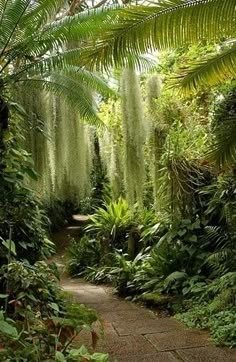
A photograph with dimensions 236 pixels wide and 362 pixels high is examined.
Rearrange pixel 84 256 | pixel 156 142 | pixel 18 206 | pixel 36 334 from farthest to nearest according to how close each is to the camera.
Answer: pixel 84 256 → pixel 156 142 → pixel 18 206 → pixel 36 334

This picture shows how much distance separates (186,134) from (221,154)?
6.30 ft

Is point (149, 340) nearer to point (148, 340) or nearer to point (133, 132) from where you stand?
point (148, 340)

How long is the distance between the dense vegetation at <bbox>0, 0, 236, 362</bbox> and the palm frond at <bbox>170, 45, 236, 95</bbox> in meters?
0.01

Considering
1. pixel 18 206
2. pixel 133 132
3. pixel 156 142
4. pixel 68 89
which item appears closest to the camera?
pixel 18 206

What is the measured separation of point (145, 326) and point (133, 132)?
7.07 ft

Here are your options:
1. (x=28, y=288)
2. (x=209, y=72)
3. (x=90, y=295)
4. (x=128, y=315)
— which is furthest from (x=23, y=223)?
(x=90, y=295)

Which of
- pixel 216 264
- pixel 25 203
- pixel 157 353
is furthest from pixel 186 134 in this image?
pixel 157 353

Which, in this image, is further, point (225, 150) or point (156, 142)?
point (156, 142)

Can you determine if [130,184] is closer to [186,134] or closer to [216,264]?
[186,134]

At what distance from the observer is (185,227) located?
5340 millimetres

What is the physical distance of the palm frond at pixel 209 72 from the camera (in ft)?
11.2

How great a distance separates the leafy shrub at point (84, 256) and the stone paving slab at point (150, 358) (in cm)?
461

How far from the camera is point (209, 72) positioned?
3.46m

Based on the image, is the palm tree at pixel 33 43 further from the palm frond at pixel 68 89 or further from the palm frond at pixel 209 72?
the palm frond at pixel 209 72
